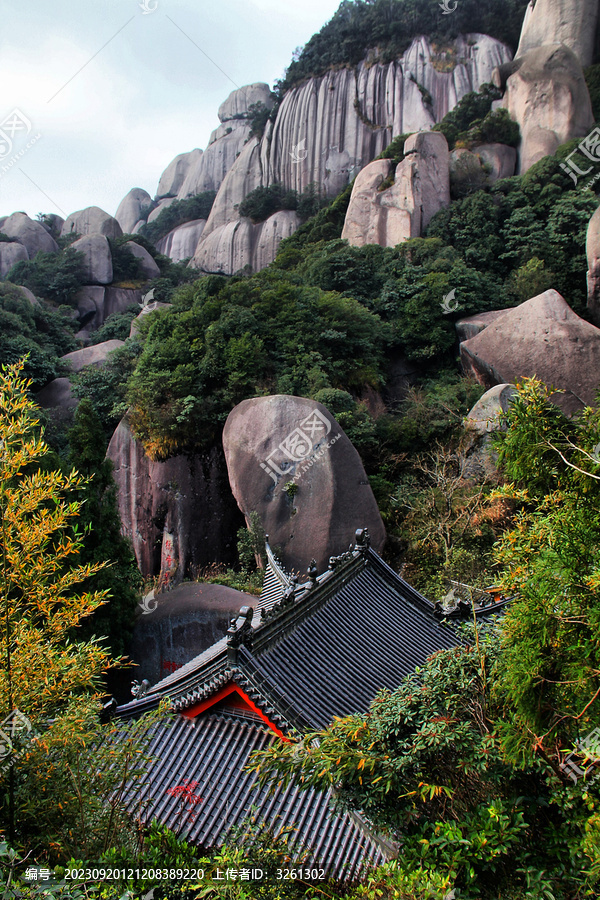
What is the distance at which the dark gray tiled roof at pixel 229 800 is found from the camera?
4531mm

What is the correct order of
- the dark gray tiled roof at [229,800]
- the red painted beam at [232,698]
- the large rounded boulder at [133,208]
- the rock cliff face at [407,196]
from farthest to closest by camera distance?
the large rounded boulder at [133,208], the rock cliff face at [407,196], the red painted beam at [232,698], the dark gray tiled roof at [229,800]

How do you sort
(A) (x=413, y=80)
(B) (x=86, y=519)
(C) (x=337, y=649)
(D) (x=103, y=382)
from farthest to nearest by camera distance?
1. (A) (x=413, y=80)
2. (D) (x=103, y=382)
3. (B) (x=86, y=519)
4. (C) (x=337, y=649)

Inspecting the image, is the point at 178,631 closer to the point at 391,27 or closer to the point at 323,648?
the point at 323,648

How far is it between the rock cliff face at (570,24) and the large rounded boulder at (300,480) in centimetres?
2414

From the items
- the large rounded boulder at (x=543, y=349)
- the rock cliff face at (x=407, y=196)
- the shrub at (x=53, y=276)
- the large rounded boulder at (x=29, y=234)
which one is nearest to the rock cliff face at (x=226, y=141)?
the large rounded boulder at (x=29, y=234)

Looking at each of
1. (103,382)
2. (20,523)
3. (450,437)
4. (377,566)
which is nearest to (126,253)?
(103,382)

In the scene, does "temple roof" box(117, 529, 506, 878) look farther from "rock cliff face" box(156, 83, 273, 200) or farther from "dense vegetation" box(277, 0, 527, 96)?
"rock cliff face" box(156, 83, 273, 200)

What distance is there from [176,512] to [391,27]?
3177 cm

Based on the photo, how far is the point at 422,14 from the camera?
30.6m

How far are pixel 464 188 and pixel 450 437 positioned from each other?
14543 mm

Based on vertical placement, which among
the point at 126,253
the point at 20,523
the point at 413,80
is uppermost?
the point at 126,253

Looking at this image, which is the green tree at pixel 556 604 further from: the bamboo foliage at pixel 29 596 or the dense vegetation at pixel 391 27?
the dense vegetation at pixel 391 27

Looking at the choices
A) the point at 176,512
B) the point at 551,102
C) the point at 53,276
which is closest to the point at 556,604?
the point at 176,512

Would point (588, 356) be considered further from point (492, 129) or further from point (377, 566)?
point (492, 129)
